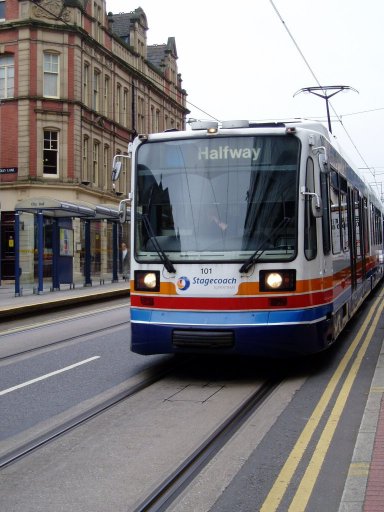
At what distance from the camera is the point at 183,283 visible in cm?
816

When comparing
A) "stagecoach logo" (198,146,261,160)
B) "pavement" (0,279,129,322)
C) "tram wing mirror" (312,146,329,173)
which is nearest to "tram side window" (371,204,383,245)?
"pavement" (0,279,129,322)

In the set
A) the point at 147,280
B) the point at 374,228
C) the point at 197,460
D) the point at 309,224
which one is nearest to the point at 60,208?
the point at 374,228

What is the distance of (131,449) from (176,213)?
131 inches

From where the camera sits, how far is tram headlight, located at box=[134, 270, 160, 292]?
8320mm

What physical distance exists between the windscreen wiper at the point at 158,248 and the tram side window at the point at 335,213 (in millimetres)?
2381

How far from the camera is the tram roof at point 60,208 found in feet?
68.2

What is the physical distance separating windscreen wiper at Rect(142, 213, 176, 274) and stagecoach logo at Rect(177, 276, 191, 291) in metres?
0.12

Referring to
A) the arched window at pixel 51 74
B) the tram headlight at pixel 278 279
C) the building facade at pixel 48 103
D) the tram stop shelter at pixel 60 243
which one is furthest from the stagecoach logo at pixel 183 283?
the arched window at pixel 51 74

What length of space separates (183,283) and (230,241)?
0.70m

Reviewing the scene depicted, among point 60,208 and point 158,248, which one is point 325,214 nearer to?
point 158,248

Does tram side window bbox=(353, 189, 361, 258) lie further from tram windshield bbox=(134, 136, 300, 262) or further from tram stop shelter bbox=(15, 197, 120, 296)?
tram stop shelter bbox=(15, 197, 120, 296)

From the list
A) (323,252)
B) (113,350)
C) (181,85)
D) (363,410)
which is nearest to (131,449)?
(363,410)

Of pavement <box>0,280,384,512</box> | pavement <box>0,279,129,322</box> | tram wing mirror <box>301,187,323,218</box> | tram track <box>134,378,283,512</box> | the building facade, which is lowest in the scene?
tram track <box>134,378,283,512</box>

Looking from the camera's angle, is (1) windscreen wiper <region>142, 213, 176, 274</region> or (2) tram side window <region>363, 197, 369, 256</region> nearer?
(1) windscreen wiper <region>142, 213, 176, 274</region>
